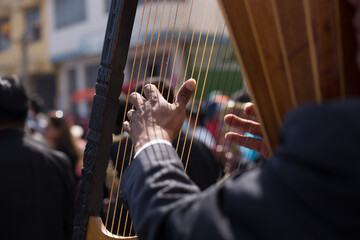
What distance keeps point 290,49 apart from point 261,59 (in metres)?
0.06

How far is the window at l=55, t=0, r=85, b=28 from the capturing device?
1423 centimetres

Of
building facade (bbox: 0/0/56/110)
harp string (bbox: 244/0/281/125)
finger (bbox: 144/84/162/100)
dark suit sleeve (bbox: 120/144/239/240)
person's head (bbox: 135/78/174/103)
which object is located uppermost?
harp string (bbox: 244/0/281/125)

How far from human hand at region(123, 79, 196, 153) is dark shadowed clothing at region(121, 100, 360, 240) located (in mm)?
231

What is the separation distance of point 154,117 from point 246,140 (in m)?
0.40

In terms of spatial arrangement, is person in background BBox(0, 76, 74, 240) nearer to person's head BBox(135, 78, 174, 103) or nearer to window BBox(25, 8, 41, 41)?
person's head BBox(135, 78, 174, 103)

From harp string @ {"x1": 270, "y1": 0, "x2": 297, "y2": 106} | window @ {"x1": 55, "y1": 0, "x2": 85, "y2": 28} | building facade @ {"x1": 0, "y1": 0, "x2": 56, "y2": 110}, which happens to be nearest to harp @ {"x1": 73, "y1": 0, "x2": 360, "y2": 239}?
harp string @ {"x1": 270, "y1": 0, "x2": 297, "y2": 106}

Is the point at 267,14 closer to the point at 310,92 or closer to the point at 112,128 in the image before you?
the point at 310,92

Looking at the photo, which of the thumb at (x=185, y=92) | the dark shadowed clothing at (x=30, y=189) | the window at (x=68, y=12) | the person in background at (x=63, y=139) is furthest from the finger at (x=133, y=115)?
the window at (x=68, y=12)

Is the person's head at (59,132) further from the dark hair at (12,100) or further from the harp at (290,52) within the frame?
the harp at (290,52)

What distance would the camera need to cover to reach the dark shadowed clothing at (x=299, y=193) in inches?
22.4

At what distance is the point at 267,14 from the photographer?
0.75 m

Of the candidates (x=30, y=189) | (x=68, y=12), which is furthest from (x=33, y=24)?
(x=30, y=189)

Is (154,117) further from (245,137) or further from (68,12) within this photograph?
(68,12)

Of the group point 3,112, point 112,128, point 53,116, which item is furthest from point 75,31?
point 112,128
